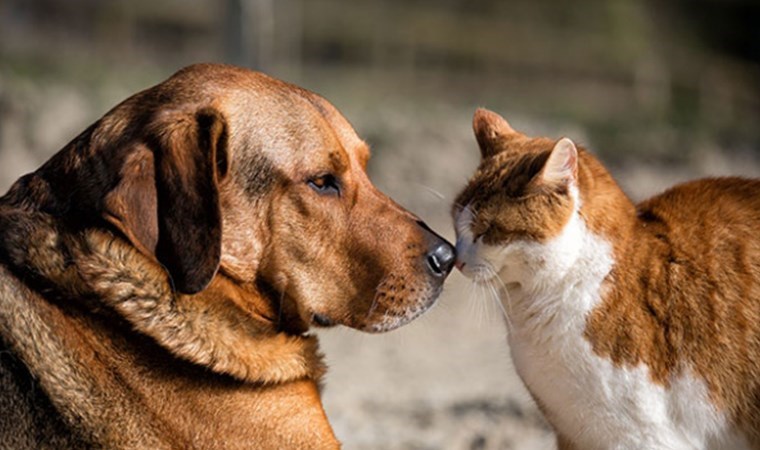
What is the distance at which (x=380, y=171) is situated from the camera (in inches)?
423

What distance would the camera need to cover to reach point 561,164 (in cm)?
396

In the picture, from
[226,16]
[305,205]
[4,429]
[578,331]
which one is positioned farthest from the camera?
[226,16]

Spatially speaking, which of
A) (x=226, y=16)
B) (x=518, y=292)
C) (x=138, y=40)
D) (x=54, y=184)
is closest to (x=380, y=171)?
(x=226, y=16)

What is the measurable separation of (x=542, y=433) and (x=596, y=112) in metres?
8.53

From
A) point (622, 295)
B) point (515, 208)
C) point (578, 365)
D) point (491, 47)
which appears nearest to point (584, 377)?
→ point (578, 365)

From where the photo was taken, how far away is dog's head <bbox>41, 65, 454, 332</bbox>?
322 cm

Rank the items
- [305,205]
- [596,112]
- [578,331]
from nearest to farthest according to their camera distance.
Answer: [305,205]
[578,331]
[596,112]

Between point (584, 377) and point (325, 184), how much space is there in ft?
3.45

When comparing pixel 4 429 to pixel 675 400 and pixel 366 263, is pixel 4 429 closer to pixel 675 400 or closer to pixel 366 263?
pixel 366 263

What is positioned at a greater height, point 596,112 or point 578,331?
point 578,331

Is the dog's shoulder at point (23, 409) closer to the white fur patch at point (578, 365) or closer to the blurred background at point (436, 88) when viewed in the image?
the white fur patch at point (578, 365)

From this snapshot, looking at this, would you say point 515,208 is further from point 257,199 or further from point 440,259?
point 257,199

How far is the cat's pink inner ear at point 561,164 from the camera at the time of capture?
390 centimetres

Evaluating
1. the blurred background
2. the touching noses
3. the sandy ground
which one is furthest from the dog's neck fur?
the blurred background
